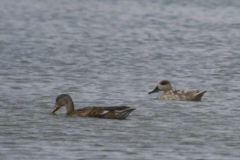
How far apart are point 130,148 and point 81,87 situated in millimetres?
6356

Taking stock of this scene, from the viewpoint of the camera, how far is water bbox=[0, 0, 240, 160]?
9422 millimetres

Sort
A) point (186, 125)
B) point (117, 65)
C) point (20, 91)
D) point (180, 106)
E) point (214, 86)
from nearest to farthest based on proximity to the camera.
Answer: point (186, 125), point (180, 106), point (20, 91), point (214, 86), point (117, 65)

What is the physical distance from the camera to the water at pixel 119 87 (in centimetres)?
942

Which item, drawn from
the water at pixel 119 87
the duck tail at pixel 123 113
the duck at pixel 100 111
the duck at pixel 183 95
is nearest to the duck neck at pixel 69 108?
the duck at pixel 100 111

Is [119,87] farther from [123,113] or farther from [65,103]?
[123,113]

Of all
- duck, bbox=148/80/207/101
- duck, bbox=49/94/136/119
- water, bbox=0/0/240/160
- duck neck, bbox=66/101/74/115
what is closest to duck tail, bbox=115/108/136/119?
duck, bbox=49/94/136/119

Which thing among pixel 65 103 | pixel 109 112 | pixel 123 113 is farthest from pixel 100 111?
pixel 65 103

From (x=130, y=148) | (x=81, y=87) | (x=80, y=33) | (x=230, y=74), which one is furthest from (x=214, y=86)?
(x=80, y=33)

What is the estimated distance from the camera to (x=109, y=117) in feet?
38.5

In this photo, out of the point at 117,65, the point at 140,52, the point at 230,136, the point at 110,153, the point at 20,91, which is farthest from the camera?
the point at 140,52

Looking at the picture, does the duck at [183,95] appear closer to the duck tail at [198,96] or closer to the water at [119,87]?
the duck tail at [198,96]

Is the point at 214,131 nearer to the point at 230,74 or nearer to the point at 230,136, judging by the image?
the point at 230,136

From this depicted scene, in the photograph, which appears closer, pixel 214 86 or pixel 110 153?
pixel 110 153

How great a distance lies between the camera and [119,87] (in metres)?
15.5
